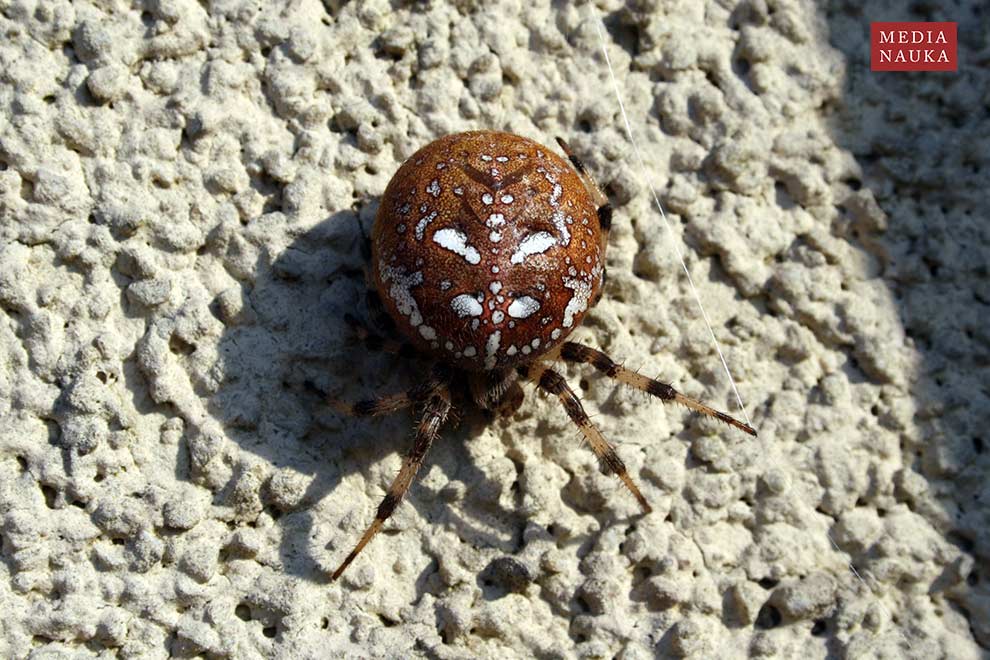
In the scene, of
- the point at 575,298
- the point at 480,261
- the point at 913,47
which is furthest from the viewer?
the point at 913,47

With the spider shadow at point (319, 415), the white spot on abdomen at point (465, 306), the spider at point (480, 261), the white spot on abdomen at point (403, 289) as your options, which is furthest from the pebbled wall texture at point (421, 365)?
the white spot on abdomen at point (465, 306)

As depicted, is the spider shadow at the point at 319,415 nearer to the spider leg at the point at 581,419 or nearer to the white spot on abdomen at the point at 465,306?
the spider leg at the point at 581,419

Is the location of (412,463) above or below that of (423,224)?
below

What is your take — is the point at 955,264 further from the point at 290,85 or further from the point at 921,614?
the point at 290,85

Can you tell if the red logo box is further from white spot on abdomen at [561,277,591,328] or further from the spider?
white spot on abdomen at [561,277,591,328]

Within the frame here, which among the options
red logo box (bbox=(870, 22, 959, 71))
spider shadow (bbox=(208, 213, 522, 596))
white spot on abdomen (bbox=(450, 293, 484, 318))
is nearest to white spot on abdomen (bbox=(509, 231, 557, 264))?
white spot on abdomen (bbox=(450, 293, 484, 318))

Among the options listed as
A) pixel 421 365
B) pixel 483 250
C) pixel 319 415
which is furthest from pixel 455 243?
pixel 319 415

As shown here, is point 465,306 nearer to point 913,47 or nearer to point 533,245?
point 533,245
